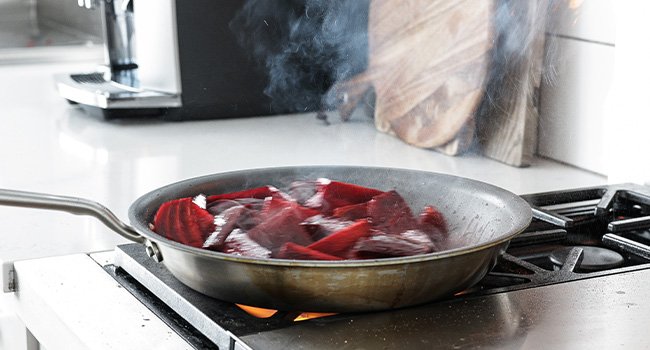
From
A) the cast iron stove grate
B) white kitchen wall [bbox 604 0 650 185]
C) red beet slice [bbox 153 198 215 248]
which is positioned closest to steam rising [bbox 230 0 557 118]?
white kitchen wall [bbox 604 0 650 185]

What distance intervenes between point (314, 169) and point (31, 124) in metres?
1.05

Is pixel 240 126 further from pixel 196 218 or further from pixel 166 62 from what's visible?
pixel 196 218

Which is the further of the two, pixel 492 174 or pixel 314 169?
pixel 492 174

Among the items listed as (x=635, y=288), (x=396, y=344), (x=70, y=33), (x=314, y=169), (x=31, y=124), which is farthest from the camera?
(x=70, y=33)

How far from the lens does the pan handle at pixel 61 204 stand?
0.82 metres

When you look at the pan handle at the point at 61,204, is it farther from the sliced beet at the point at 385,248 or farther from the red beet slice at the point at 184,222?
the sliced beet at the point at 385,248

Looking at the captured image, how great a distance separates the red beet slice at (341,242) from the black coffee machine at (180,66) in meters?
1.14

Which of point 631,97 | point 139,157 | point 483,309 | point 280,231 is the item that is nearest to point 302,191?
point 280,231

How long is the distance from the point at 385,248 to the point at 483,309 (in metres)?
0.10

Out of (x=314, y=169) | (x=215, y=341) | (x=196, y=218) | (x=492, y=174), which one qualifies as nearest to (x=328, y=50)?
(x=492, y=174)

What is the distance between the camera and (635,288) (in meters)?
0.88

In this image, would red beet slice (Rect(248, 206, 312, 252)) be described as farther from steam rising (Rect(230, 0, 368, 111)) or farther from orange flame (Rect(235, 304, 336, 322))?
steam rising (Rect(230, 0, 368, 111))

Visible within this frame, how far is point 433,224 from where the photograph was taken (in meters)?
0.93

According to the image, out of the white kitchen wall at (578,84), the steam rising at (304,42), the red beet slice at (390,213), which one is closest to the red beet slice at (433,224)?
the red beet slice at (390,213)
